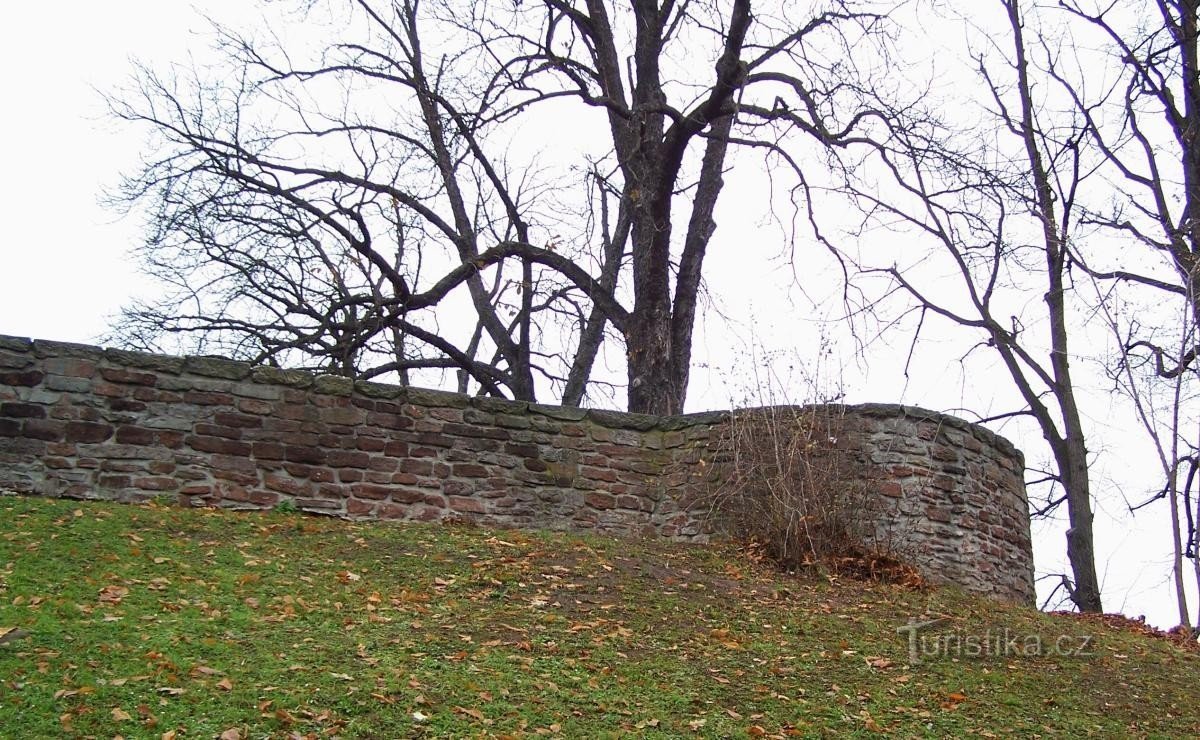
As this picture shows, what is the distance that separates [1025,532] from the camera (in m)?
10.8

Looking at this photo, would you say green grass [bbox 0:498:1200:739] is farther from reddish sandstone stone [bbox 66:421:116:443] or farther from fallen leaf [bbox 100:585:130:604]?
reddish sandstone stone [bbox 66:421:116:443]

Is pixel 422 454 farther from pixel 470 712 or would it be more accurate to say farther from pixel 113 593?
pixel 470 712

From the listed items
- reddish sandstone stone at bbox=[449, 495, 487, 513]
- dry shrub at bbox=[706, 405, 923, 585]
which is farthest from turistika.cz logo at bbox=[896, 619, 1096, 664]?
reddish sandstone stone at bbox=[449, 495, 487, 513]

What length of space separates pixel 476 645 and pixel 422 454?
3.29 metres

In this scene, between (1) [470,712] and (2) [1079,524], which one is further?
(2) [1079,524]

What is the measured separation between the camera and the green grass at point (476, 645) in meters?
5.42

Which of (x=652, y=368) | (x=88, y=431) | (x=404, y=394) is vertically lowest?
(x=88, y=431)

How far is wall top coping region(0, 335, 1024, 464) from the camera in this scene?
29.1ft

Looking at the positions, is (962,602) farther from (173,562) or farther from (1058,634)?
(173,562)

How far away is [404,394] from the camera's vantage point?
9.64m

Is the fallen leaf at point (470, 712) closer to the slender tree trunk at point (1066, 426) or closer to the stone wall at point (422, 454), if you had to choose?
the stone wall at point (422, 454)

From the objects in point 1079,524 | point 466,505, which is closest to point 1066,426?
point 1079,524

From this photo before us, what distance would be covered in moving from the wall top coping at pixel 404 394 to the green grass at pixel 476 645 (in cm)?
118

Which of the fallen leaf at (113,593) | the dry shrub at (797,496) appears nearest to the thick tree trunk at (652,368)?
the dry shrub at (797,496)
